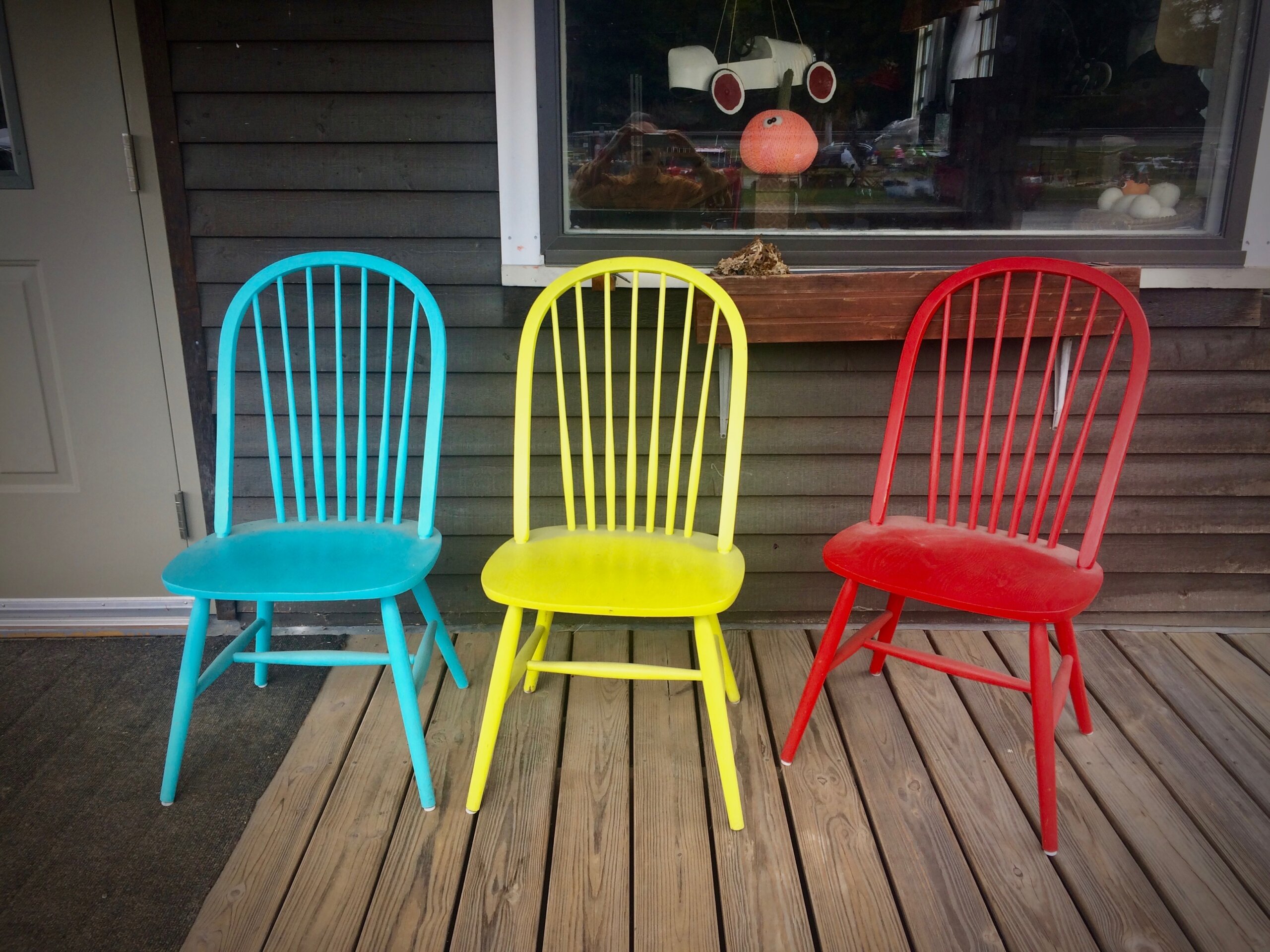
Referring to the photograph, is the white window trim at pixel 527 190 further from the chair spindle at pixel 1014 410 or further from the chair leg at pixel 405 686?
the chair leg at pixel 405 686

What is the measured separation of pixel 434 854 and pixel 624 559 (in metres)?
0.63

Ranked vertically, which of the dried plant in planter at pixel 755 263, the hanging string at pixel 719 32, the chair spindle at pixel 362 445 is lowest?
the chair spindle at pixel 362 445

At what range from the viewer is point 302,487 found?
1.90 metres

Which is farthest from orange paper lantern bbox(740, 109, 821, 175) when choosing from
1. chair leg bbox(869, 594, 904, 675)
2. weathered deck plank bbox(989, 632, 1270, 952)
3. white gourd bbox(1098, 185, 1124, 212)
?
weathered deck plank bbox(989, 632, 1270, 952)

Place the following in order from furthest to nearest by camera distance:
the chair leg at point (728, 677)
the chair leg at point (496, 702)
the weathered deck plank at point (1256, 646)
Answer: the weathered deck plank at point (1256, 646), the chair leg at point (728, 677), the chair leg at point (496, 702)

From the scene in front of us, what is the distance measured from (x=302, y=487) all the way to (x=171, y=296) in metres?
0.64

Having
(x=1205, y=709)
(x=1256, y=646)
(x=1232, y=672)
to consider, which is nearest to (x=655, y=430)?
(x=1205, y=709)

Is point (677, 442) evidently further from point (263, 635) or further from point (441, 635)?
point (263, 635)

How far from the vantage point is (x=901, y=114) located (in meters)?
2.03

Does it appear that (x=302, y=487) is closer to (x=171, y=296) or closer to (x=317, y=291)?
(x=317, y=291)

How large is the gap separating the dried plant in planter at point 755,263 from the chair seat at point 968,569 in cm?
60

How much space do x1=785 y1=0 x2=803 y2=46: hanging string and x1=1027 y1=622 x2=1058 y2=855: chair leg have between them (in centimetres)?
138

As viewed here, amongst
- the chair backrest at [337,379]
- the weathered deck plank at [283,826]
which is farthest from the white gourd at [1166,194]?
the weathered deck plank at [283,826]

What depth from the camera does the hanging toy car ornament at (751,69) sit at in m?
1.98
